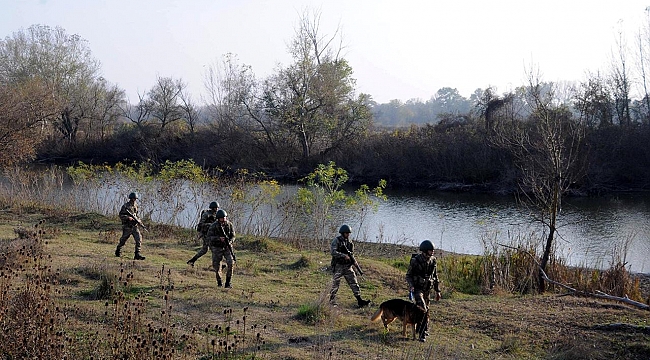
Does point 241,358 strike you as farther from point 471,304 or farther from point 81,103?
point 81,103

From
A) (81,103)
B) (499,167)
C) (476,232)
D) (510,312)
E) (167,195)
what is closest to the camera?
(510,312)

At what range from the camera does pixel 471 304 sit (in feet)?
39.8

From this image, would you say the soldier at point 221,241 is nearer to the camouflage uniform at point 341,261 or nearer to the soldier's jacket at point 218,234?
the soldier's jacket at point 218,234

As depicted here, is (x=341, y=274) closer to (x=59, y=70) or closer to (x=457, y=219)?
(x=457, y=219)

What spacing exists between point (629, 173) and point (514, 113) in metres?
10.4

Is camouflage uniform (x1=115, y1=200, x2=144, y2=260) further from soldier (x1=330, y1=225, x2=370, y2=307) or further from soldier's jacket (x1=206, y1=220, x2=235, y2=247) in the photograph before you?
soldier (x1=330, y1=225, x2=370, y2=307)

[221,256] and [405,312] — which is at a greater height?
[221,256]

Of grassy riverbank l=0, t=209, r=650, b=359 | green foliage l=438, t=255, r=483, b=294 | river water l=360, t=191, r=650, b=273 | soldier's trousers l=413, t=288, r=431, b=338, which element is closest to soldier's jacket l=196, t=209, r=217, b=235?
grassy riverbank l=0, t=209, r=650, b=359

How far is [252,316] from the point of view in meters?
10.0

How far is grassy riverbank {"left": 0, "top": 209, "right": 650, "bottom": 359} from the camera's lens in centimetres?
694

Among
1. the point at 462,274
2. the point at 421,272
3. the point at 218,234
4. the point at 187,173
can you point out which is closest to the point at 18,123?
the point at 187,173

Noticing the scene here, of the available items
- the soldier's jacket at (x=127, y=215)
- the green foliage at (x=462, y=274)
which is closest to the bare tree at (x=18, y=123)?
the soldier's jacket at (x=127, y=215)

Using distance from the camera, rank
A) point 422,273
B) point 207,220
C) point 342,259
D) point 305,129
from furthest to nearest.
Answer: point 305,129 < point 207,220 < point 342,259 < point 422,273

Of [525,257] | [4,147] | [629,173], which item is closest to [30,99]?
[4,147]
